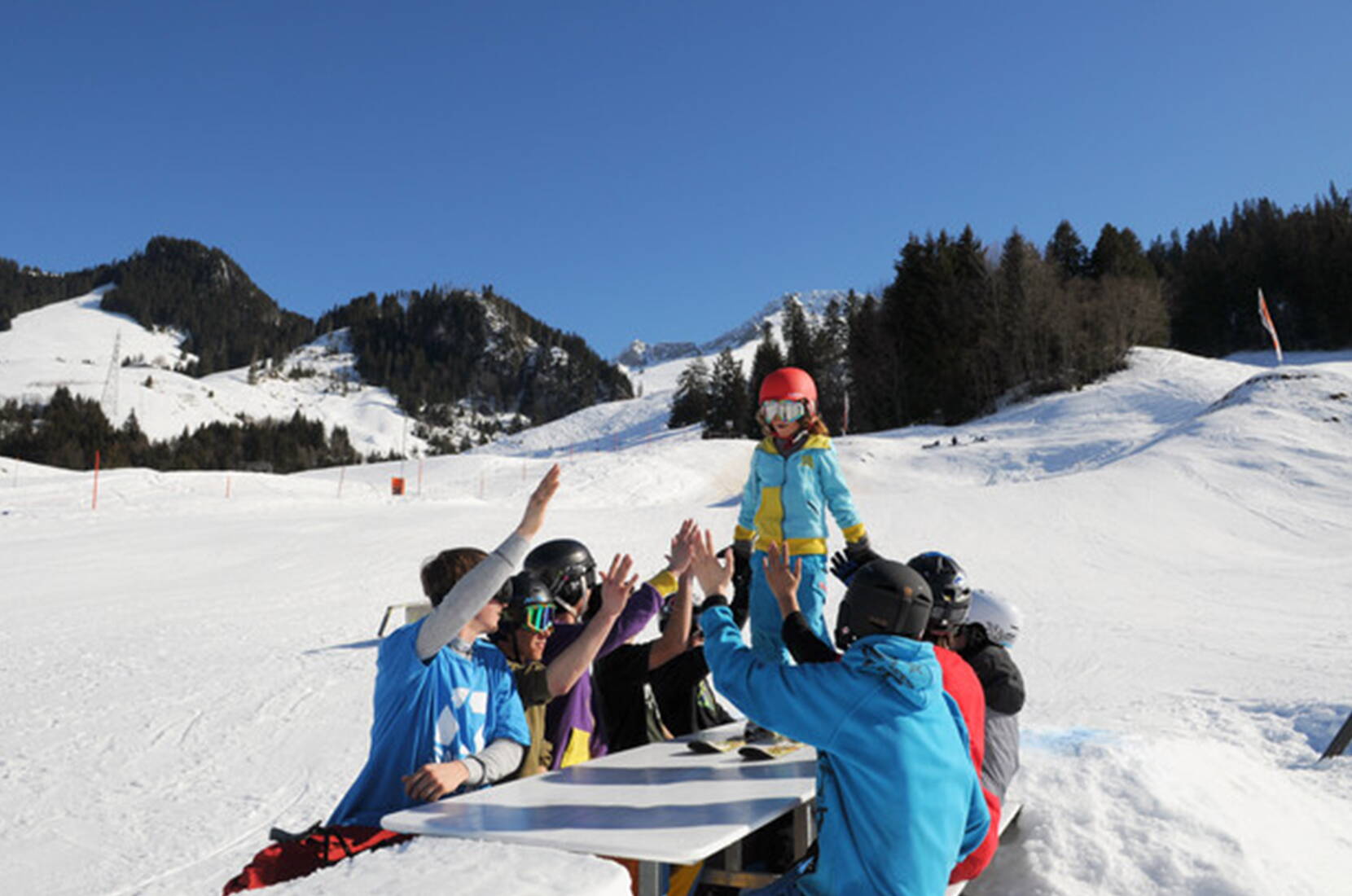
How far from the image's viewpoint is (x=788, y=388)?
5.19m

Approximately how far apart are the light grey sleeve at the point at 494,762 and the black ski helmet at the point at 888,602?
1.32 meters

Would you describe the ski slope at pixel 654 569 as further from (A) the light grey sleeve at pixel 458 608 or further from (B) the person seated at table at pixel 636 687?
(B) the person seated at table at pixel 636 687

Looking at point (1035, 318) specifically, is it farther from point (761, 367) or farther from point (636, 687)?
point (636, 687)

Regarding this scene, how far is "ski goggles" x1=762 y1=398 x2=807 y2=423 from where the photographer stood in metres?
5.18

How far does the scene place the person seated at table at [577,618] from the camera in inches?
132

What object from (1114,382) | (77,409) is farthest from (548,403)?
(1114,382)

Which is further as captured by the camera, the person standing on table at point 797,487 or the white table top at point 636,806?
the person standing on table at point 797,487

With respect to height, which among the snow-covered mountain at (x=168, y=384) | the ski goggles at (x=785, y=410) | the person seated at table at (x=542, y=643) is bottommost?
the person seated at table at (x=542, y=643)

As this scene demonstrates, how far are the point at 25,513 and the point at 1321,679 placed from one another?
23050 millimetres

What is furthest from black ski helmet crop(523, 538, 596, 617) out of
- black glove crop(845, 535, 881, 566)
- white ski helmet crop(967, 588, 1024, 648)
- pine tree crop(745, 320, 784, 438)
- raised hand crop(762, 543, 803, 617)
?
pine tree crop(745, 320, 784, 438)

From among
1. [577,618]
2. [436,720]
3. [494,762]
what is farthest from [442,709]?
[577,618]

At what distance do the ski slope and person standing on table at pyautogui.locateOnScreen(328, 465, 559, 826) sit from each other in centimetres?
111

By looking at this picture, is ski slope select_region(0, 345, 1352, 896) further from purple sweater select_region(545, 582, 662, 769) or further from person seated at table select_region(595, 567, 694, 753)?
purple sweater select_region(545, 582, 662, 769)

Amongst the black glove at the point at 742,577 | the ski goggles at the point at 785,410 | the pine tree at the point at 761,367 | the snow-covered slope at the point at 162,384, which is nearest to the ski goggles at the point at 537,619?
the black glove at the point at 742,577
